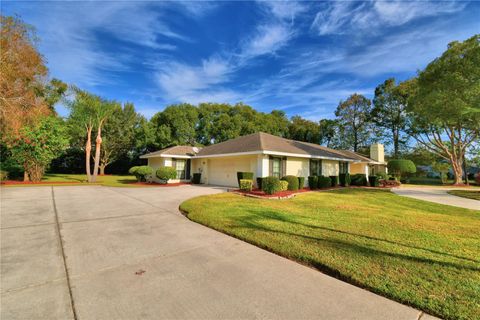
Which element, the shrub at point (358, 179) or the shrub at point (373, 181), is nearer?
the shrub at point (373, 181)

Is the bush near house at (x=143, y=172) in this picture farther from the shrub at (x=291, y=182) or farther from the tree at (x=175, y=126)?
the shrub at (x=291, y=182)

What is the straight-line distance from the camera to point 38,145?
1742cm

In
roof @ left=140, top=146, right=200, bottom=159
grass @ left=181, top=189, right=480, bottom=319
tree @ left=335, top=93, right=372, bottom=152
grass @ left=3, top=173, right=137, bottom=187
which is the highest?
tree @ left=335, top=93, right=372, bottom=152

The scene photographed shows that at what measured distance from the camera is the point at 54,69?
17.2 metres

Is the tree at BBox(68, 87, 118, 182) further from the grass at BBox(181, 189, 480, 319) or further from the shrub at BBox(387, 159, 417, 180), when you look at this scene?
the shrub at BBox(387, 159, 417, 180)

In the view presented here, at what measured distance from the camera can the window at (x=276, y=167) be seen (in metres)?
14.6

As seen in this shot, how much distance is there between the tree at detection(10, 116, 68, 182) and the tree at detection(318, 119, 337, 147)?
34262 mm

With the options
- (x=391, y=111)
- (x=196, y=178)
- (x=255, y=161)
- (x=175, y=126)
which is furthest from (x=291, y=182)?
Answer: (x=391, y=111)

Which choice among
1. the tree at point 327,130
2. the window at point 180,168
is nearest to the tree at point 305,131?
the tree at point 327,130

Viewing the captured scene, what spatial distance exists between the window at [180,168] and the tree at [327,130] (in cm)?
2527

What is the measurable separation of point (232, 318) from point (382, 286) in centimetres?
195

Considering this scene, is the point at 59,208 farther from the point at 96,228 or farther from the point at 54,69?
the point at 54,69

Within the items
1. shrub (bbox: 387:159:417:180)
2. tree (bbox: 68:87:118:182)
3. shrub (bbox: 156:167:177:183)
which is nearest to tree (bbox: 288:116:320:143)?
shrub (bbox: 387:159:417:180)

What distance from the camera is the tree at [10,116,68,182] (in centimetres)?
1684
